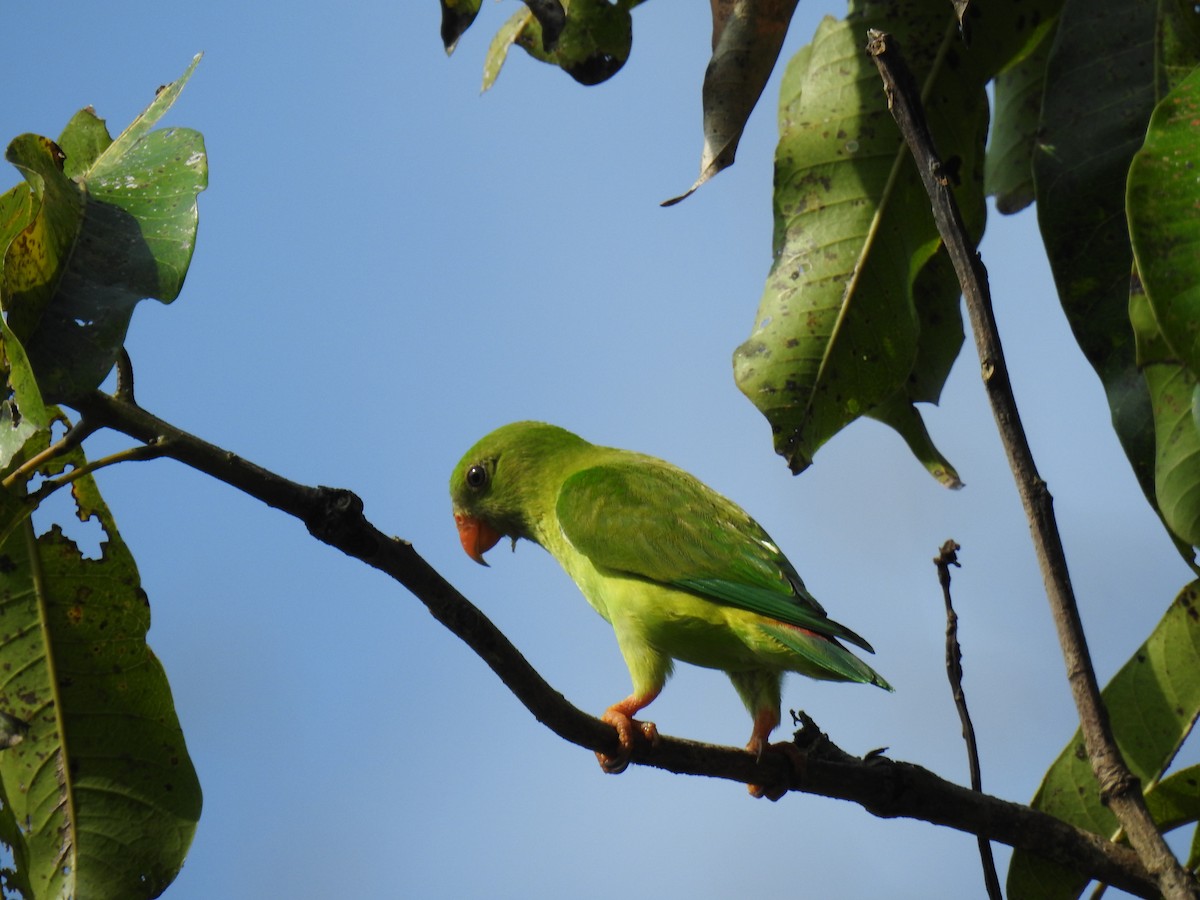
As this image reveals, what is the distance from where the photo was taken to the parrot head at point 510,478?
4.70 m

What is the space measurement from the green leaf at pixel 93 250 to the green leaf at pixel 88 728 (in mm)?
711

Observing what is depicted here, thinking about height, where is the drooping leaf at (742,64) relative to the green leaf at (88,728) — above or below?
above

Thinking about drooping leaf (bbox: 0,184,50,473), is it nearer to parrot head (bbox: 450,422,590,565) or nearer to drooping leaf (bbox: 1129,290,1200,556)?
drooping leaf (bbox: 1129,290,1200,556)

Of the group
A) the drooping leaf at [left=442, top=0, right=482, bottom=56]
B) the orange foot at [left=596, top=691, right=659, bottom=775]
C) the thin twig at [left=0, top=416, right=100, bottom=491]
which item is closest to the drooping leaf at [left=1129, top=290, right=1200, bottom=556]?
the orange foot at [left=596, top=691, right=659, bottom=775]

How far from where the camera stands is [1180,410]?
106 inches

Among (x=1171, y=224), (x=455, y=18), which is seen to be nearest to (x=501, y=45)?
(x=455, y=18)

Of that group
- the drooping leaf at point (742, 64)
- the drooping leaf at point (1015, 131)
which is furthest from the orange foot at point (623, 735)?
the drooping leaf at point (1015, 131)

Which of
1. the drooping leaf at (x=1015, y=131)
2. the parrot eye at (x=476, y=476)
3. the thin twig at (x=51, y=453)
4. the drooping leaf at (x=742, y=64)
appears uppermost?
the drooping leaf at (x=1015, y=131)

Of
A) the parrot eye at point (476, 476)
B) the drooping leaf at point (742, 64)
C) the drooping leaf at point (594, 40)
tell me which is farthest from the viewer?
the parrot eye at point (476, 476)

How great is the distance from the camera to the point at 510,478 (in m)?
4.76

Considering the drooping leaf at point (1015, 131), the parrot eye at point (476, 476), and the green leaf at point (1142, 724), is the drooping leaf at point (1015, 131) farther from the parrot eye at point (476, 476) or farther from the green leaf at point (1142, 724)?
the parrot eye at point (476, 476)

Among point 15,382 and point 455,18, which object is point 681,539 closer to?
point 455,18

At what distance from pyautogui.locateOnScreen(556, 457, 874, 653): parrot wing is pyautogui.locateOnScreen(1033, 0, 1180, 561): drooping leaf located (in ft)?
3.12

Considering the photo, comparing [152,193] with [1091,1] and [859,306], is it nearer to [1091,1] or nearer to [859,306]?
[859,306]
